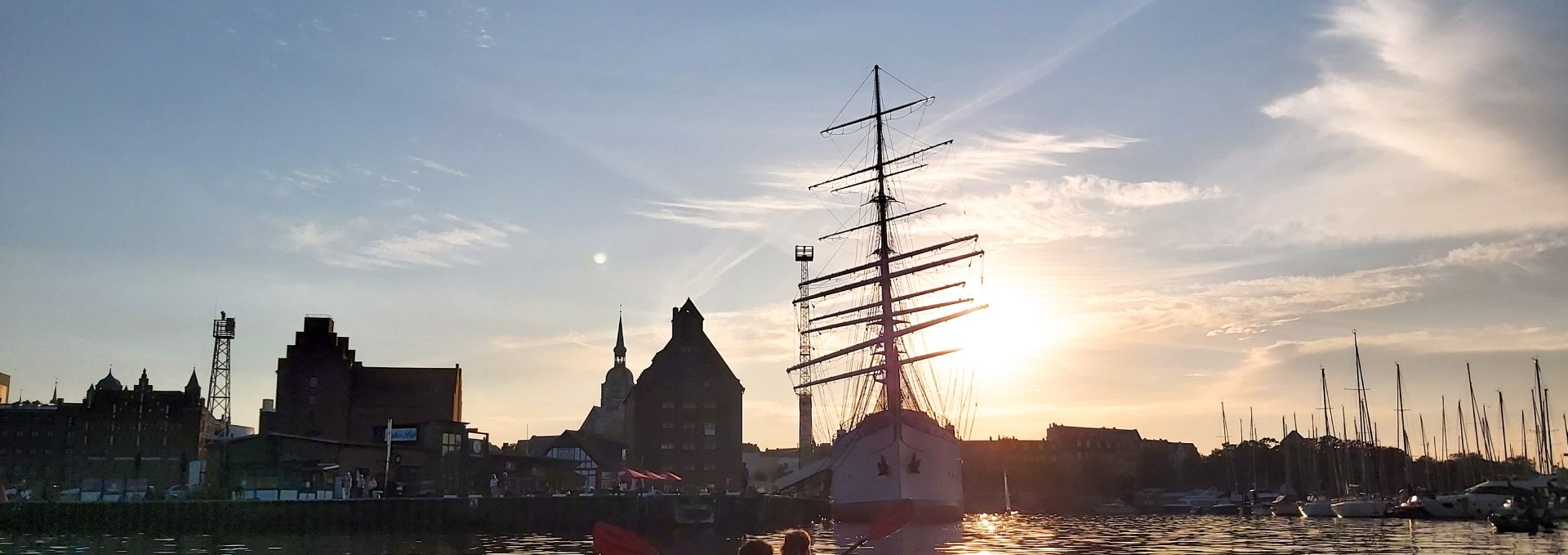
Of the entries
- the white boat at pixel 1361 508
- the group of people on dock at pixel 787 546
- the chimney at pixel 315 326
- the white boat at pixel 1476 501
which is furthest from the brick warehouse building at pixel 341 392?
the group of people on dock at pixel 787 546

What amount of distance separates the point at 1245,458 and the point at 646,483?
103 m

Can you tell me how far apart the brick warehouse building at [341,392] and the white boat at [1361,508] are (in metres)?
79.8

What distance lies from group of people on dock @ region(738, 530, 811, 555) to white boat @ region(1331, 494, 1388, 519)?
8880 cm

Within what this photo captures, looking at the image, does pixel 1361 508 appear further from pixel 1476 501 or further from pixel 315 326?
pixel 315 326

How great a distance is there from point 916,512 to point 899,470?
300 centimetres

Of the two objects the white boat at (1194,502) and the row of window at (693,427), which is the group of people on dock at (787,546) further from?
the white boat at (1194,502)

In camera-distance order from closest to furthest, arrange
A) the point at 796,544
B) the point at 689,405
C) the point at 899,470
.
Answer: the point at 796,544 → the point at 899,470 → the point at 689,405

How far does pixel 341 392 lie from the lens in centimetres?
12325

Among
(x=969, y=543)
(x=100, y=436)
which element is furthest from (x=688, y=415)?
(x=969, y=543)

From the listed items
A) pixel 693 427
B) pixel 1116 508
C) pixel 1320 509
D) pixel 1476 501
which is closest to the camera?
pixel 1476 501

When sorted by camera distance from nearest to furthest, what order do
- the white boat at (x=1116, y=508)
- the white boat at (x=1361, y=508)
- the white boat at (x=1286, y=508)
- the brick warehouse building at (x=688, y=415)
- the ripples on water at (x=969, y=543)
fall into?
the ripples on water at (x=969, y=543)
the white boat at (x=1361, y=508)
the white boat at (x=1286, y=508)
the brick warehouse building at (x=688, y=415)
the white boat at (x=1116, y=508)

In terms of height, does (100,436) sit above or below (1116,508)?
Result: above

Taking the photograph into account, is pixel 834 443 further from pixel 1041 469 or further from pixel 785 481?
pixel 1041 469

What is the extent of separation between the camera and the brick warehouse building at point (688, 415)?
127m
